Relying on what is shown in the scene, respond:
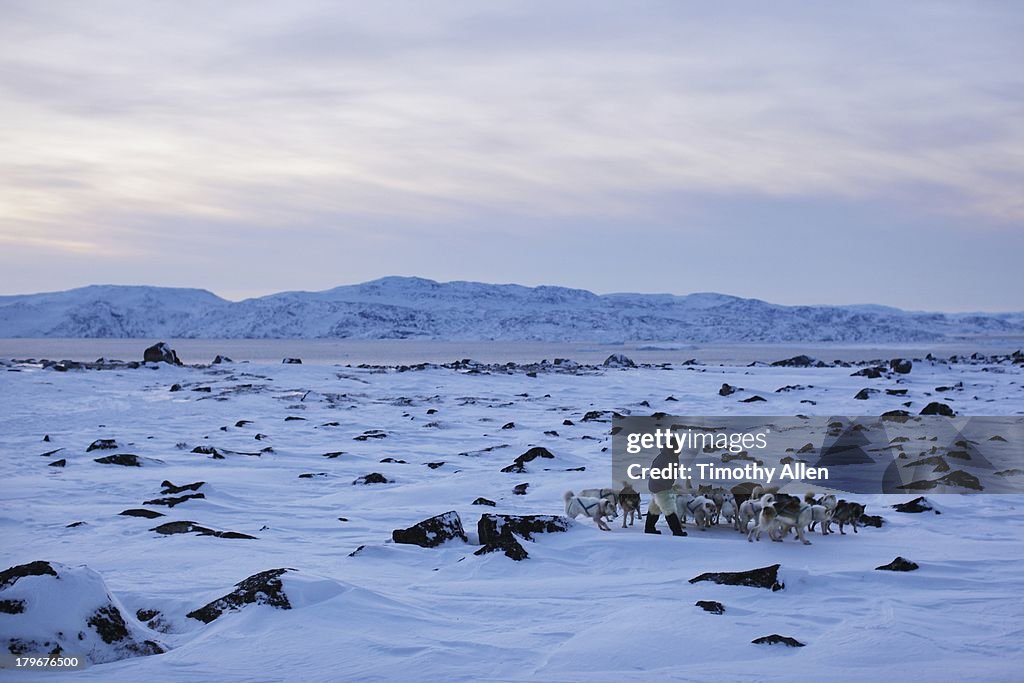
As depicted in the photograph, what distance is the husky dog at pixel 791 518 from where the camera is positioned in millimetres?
7848

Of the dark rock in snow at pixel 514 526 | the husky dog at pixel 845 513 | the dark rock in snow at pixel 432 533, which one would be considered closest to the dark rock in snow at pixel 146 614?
the dark rock in snow at pixel 432 533

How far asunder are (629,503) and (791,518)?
5.45 ft

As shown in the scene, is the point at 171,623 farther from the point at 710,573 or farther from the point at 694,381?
the point at 694,381

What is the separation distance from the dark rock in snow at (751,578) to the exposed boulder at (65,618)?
3908 millimetres

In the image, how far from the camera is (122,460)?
12.5 metres

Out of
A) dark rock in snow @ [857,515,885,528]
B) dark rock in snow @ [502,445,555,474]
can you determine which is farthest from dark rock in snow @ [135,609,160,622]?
dark rock in snow @ [502,445,555,474]

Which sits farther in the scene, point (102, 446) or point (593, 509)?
point (102, 446)

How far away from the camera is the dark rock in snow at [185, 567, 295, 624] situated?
561cm

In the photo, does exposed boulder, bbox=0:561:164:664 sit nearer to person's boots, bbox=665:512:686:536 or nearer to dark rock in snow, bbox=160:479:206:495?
person's boots, bbox=665:512:686:536

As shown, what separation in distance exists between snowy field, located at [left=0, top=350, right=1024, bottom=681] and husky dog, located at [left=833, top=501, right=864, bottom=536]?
0.26 m

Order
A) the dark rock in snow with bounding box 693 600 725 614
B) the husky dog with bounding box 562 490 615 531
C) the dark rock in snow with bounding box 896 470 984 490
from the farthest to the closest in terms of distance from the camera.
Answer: the dark rock in snow with bounding box 896 470 984 490 < the husky dog with bounding box 562 490 615 531 < the dark rock in snow with bounding box 693 600 725 614

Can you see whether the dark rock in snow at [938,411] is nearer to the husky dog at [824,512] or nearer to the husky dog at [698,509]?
the husky dog at [824,512]

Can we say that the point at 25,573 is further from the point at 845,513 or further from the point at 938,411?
the point at 938,411

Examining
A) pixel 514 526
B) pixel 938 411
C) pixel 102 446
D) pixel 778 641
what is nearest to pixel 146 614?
pixel 514 526
